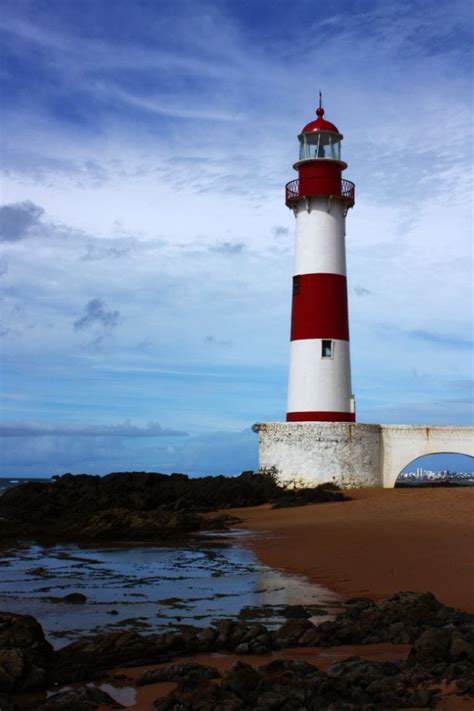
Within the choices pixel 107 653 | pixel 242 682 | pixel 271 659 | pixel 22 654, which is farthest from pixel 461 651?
pixel 22 654

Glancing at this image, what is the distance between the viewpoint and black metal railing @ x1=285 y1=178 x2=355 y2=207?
25.9 meters

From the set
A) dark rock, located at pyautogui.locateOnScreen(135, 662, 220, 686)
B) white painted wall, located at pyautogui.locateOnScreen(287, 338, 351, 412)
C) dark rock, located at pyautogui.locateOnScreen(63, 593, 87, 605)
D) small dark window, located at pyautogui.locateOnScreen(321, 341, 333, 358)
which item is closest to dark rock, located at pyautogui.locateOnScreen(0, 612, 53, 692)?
dark rock, located at pyautogui.locateOnScreen(135, 662, 220, 686)

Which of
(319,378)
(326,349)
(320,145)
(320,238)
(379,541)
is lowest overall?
(379,541)

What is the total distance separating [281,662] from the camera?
22.6ft

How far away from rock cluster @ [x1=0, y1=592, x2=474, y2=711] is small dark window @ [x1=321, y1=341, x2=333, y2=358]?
16.5 m

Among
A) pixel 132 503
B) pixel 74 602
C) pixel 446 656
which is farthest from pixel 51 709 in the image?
pixel 132 503

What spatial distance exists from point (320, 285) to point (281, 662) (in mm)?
19274

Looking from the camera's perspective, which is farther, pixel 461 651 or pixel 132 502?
pixel 132 502

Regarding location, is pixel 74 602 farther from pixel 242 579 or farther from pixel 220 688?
pixel 220 688

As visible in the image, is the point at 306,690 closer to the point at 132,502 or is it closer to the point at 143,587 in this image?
the point at 143,587

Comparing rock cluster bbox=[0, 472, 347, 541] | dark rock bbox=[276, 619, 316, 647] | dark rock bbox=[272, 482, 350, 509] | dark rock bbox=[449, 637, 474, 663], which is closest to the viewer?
dark rock bbox=[449, 637, 474, 663]

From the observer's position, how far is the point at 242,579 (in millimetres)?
11945

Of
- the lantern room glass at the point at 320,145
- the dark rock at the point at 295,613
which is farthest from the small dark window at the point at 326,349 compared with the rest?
the dark rock at the point at 295,613

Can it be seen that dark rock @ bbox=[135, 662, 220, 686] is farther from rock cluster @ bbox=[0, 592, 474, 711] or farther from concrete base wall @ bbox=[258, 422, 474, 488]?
concrete base wall @ bbox=[258, 422, 474, 488]
